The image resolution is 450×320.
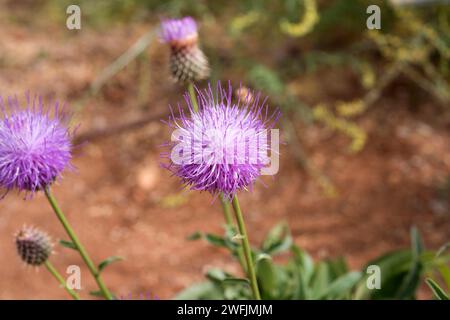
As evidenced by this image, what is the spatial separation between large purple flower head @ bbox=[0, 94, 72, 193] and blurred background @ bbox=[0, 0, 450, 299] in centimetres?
148

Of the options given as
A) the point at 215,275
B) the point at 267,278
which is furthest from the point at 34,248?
the point at 267,278

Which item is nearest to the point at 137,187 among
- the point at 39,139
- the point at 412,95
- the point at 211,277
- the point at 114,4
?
the point at 114,4

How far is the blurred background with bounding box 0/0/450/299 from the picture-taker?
4.33 meters

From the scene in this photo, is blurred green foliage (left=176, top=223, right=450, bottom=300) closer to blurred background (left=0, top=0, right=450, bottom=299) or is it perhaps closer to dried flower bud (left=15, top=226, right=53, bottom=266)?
dried flower bud (left=15, top=226, right=53, bottom=266)

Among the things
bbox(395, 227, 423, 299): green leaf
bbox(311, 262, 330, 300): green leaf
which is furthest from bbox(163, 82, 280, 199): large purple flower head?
bbox(395, 227, 423, 299): green leaf

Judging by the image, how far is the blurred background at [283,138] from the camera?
14.2ft

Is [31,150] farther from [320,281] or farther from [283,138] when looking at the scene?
[283,138]

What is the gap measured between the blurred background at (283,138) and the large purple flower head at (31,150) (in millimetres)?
1476

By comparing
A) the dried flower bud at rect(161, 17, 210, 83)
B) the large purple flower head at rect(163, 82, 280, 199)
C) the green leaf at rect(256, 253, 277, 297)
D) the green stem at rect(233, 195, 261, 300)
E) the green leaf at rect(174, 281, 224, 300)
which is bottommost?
the green leaf at rect(174, 281, 224, 300)

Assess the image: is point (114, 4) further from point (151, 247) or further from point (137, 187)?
point (151, 247)

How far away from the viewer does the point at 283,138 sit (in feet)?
17.1
